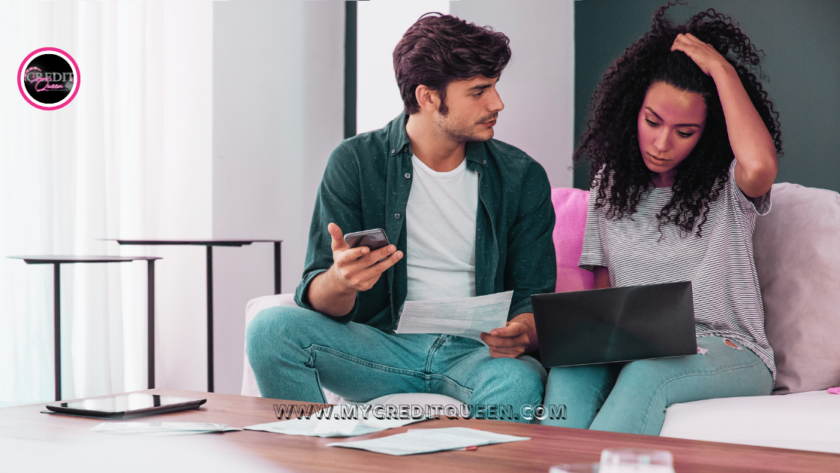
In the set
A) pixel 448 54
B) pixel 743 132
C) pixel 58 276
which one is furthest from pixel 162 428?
pixel 58 276

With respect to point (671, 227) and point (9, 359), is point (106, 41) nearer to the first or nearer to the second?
point (9, 359)

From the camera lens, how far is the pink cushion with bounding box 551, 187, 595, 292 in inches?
69.2

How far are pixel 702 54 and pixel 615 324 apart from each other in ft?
2.21

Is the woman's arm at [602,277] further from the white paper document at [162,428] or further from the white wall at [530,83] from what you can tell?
the white paper document at [162,428]

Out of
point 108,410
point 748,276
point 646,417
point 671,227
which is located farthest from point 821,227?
point 108,410

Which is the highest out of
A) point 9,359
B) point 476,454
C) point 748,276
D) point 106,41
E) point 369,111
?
point 106,41

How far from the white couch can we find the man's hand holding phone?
0.89ft

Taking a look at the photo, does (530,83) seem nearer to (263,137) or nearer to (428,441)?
(263,137)

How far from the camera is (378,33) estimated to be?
2637 mm

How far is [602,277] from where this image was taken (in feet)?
5.55

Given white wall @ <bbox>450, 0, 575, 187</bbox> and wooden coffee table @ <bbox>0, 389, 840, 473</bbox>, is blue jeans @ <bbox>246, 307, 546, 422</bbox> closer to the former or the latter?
wooden coffee table @ <bbox>0, 389, 840, 473</bbox>

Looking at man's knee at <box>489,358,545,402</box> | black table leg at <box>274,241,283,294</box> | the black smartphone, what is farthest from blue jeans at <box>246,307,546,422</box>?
black table leg at <box>274,241,283,294</box>

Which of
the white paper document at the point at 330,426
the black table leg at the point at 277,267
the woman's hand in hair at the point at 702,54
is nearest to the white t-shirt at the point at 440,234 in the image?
the woman's hand in hair at the point at 702,54

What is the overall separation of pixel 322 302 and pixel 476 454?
765 millimetres
